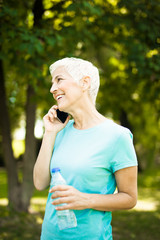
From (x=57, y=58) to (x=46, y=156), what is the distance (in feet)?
12.0

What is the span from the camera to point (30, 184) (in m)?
7.18

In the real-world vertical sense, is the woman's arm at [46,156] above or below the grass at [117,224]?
above

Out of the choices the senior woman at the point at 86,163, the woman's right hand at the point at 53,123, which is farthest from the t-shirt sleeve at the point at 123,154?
the woman's right hand at the point at 53,123

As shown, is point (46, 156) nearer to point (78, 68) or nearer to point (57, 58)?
point (78, 68)

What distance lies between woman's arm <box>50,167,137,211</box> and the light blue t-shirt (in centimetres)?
6

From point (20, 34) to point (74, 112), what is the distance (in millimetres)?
2663

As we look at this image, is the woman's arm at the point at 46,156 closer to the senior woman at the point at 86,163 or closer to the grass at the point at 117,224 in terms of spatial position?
the senior woman at the point at 86,163

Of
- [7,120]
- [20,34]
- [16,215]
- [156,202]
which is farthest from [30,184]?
[156,202]

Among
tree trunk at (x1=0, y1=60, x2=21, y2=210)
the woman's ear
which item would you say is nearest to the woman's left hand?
the woman's ear

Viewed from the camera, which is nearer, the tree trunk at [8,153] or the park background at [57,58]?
the park background at [57,58]

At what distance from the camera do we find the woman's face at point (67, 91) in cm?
190

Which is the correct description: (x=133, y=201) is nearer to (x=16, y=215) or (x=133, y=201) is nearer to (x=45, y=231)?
(x=45, y=231)

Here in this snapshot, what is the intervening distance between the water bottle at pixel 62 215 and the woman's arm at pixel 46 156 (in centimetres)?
24

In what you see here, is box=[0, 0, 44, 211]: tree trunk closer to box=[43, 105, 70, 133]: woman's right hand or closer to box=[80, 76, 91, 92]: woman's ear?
box=[43, 105, 70, 133]: woman's right hand
